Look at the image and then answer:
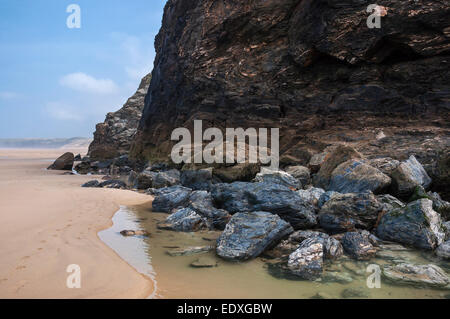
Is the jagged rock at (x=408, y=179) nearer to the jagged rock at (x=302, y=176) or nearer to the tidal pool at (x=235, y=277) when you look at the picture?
the tidal pool at (x=235, y=277)

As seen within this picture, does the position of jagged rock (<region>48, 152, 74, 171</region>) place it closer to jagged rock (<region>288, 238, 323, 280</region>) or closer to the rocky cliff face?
the rocky cliff face

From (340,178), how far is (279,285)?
199 inches

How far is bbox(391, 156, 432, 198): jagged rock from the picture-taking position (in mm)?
6781

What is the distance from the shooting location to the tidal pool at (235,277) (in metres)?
3.26

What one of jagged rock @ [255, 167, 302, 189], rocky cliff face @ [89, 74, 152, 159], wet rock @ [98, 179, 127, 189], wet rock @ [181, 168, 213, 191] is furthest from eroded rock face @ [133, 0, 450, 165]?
rocky cliff face @ [89, 74, 152, 159]

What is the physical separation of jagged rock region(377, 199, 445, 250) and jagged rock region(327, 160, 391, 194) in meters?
1.56

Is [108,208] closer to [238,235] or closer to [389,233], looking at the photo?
[238,235]

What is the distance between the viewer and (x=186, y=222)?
20.0 ft

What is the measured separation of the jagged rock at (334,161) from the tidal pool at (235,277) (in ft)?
14.7

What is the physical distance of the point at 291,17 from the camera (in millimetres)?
15141

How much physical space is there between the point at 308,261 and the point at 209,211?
3.18 metres

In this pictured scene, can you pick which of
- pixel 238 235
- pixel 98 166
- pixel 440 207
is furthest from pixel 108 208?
pixel 98 166

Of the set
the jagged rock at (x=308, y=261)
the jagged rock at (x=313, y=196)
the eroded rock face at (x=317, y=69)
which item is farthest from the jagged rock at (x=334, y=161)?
the jagged rock at (x=308, y=261)
